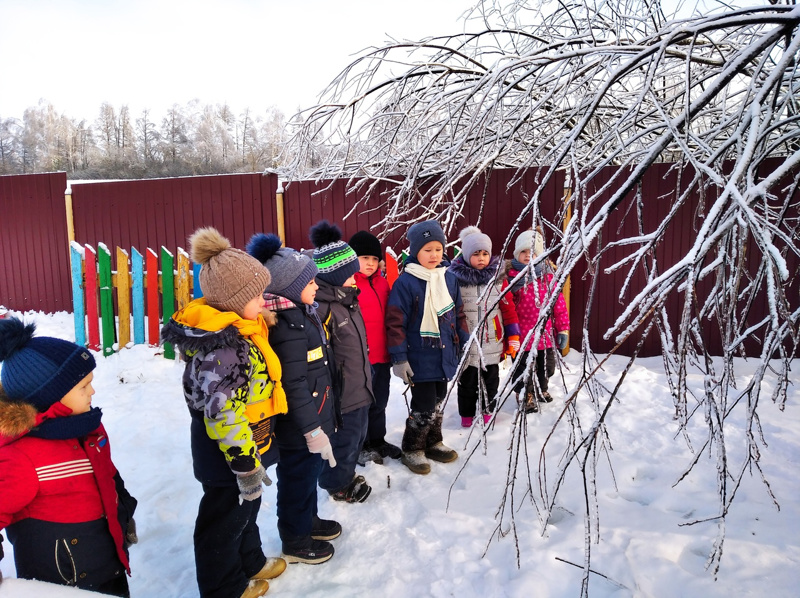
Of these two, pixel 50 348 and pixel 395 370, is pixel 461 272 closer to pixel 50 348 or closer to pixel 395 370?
pixel 395 370

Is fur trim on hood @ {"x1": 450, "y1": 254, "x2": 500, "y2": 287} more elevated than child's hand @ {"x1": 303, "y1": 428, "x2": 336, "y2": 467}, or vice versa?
fur trim on hood @ {"x1": 450, "y1": 254, "x2": 500, "y2": 287}

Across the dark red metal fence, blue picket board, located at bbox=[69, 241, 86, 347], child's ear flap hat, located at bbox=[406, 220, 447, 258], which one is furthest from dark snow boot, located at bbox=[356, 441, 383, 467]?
blue picket board, located at bbox=[69, 241, 86, 347]

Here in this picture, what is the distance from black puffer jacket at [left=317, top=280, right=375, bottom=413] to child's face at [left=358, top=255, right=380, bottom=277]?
0.49 meters

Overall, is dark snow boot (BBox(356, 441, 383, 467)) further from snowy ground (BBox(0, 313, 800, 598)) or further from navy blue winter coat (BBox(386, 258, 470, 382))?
navy blue winter coat (BBox(386, 258, 470, 382))

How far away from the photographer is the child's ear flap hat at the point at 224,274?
74.2 inches

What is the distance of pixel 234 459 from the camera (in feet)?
5.85

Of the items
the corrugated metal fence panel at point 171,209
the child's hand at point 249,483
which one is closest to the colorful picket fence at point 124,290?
the corrugated metal fence panel at point 171,209

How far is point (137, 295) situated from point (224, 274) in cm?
403

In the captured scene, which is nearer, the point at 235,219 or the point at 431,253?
the point at 431,253

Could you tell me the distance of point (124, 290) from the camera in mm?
5270

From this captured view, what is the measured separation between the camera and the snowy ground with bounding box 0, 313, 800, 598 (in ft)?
6.70

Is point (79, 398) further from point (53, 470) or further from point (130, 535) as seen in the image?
point (130, 535)

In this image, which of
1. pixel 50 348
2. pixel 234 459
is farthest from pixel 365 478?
pixel 50 348

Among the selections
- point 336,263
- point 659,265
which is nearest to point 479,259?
point 336,263
